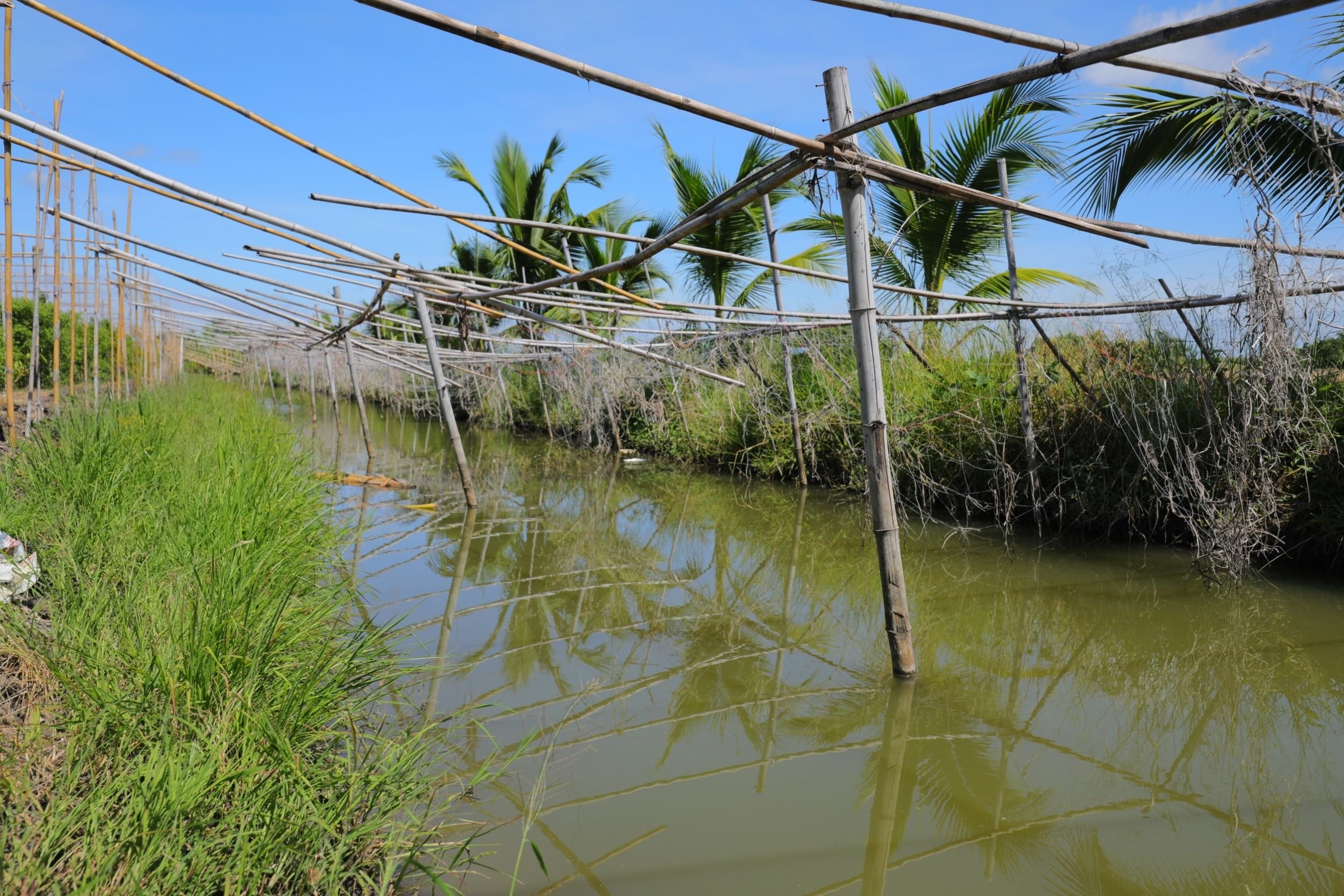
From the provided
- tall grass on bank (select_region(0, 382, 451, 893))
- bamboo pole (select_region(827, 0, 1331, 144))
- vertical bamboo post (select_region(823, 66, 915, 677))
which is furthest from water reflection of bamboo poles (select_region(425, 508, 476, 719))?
bamboo pole (select_region(827, 0, 1331, 144))

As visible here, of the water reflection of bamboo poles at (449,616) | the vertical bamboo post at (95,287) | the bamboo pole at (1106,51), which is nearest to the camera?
→ the bamboo pole at (1106,51)

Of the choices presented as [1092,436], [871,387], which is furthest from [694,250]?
[1092,436]

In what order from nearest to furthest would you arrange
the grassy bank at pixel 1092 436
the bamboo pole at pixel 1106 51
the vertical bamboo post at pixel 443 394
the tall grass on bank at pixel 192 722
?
the tall grass on bank at pixel 192 722 → the bamboo pole at pixel 1106 51 → the grassy bank at pixel 1092 436 → the vertical bamboo post at pixel 443 394

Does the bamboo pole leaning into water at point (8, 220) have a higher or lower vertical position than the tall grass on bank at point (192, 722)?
higher

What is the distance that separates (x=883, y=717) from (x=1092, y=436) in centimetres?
413

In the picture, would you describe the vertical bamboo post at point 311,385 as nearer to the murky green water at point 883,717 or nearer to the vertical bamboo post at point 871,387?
the murky green water at point 883,717

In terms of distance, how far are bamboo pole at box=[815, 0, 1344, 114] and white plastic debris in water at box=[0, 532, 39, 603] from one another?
11.2 ft

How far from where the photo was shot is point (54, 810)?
1.79m

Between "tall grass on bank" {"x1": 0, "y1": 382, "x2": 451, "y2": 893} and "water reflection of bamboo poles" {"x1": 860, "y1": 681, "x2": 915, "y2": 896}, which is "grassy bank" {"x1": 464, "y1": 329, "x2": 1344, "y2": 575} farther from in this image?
"tall grass on bank" {"x1": 0, "y1": 382, "x2": 451, "y2": 893}

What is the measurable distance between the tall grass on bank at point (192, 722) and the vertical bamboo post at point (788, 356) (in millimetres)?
5815

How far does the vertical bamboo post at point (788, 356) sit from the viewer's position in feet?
30.1

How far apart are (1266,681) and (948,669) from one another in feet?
4.46

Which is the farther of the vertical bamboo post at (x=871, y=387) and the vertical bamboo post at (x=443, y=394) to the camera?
the vertical bamboo post at (x=443, y=394)

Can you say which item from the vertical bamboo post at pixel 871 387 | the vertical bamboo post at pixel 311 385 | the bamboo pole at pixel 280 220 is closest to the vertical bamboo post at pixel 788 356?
the bamboo pole at pixel 280 220
